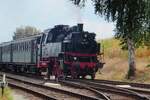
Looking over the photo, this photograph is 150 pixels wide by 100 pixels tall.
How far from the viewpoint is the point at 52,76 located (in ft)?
116

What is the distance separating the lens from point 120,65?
164 feet

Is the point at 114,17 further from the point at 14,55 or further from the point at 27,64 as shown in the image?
the point at 14,55

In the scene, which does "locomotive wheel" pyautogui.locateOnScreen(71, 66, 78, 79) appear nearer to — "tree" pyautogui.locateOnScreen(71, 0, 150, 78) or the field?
the field

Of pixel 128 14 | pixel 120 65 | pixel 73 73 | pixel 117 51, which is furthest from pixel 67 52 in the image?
pixel 117 51

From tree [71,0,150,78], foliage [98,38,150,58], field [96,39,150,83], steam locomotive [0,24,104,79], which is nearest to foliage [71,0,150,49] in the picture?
tree [71,0,150,78]

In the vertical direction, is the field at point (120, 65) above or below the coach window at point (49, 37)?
below

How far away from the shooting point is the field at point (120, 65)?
39703 millimetres

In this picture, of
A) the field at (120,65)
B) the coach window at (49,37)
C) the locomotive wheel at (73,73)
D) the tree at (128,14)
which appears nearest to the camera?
the tree at (128,14)

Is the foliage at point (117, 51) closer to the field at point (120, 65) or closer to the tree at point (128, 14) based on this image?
the field at point (120, 65)

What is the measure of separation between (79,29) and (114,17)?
13001 mm

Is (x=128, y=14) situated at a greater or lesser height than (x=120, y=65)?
greater

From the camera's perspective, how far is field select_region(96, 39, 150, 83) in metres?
39.7

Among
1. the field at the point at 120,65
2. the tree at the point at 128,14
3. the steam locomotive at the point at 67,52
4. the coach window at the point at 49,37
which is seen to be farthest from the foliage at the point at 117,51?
the tree at the point at 128,14

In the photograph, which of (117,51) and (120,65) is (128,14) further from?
(117,51)
